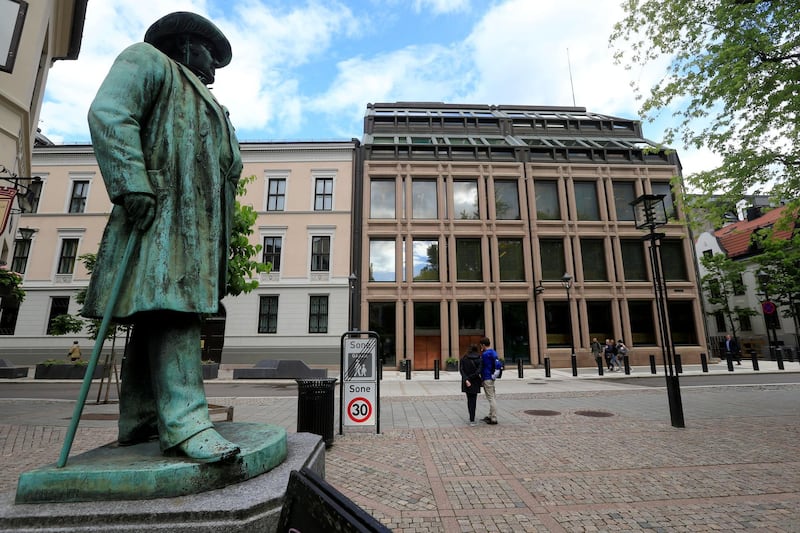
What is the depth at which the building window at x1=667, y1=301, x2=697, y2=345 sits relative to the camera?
1027 inches

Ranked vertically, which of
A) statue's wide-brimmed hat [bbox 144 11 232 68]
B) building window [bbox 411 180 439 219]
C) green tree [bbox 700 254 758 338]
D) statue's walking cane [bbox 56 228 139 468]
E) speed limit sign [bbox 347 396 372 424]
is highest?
building window [bbox 411 180 439 219]

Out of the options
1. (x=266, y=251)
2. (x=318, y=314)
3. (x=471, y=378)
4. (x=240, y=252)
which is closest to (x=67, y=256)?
(x=266, y=251)

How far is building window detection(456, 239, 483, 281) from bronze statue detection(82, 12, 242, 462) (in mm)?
23881

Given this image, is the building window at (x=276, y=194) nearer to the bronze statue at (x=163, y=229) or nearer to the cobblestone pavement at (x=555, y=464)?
the cobblestone pavement at (x=555, y=464)

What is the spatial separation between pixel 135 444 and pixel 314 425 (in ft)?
12.3

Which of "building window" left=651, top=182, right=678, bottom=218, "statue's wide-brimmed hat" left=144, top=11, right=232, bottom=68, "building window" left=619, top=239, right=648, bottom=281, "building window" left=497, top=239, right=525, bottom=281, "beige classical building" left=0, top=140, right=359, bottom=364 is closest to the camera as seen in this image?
"statue's wide-brimmed hat" left=144, top=11, right=232, bottom=68

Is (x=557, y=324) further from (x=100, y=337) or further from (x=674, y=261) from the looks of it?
(x=100, y=337)

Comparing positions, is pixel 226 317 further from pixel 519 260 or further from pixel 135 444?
pixel 135 444

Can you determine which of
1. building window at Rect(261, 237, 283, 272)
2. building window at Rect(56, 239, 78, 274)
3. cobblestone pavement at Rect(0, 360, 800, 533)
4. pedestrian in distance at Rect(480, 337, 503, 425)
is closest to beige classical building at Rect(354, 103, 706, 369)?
building window at Rect(261, 237, 283, 272)

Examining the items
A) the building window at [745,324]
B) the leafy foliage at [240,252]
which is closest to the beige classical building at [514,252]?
the leafy foliage at [240,252]

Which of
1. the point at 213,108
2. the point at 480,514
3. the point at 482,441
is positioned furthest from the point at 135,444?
the point at 482,441

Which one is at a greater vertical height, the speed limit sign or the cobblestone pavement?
the speed limit sign

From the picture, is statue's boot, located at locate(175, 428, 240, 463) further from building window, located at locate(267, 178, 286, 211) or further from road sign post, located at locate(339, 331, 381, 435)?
building window, located at locate(267, 178, 286, 211)

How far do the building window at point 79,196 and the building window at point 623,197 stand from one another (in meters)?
38.2
